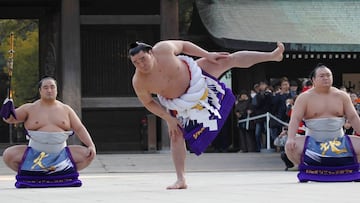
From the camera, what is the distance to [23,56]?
2280cm

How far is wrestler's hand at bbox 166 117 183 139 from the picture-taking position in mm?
6336

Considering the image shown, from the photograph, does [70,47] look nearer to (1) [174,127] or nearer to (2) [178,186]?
(1) [174,127]

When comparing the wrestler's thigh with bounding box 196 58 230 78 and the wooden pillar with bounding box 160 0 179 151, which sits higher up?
the wooden pillar with bounding box 160 0 179 151

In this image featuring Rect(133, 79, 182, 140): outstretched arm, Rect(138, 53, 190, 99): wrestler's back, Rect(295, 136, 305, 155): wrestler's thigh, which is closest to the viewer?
Rect(138, 53, 190, 99): wrestler's back

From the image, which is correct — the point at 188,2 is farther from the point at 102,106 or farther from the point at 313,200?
the point at 313,200

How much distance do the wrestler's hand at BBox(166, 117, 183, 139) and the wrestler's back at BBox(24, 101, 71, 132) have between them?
3.58ft

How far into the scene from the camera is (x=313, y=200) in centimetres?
484

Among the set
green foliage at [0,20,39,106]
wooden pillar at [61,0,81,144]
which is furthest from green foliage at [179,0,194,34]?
wooden pillar at [61,0,81,144]

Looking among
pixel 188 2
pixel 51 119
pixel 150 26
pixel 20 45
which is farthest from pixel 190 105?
pixel 20 45

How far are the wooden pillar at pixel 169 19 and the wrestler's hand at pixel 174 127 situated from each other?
21.0 feet

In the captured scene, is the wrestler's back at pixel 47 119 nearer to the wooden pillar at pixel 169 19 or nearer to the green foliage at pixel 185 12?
the wooden pillar at pixel 169 19

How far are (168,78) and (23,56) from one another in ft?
55.9

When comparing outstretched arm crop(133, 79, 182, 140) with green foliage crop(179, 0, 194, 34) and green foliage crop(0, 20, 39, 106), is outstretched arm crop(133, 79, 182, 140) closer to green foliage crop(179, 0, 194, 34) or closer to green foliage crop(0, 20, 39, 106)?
green foliage crop(179, 0, 194, 34)

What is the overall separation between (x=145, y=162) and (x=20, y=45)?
1274cm
